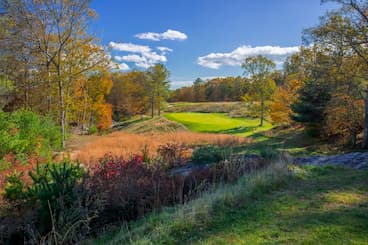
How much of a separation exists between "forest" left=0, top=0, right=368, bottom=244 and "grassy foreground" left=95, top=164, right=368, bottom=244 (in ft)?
0.07

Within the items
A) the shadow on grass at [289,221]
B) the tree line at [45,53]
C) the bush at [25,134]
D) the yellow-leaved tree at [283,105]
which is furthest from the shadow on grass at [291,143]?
the tree line at [45,53]

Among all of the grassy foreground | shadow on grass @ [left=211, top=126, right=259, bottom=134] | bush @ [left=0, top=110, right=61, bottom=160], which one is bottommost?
shadow on grass @ [left=211, top=126, right=259, bottom=134]

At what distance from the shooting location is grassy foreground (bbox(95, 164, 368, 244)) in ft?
9.24

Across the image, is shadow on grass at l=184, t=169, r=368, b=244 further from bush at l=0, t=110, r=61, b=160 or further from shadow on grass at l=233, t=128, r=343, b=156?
shadow on grass at l=233, t=128, r=343, b=156

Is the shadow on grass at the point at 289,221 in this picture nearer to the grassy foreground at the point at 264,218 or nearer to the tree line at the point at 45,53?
the grassy foreground at the point at 264,218

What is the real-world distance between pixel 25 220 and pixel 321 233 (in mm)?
4705

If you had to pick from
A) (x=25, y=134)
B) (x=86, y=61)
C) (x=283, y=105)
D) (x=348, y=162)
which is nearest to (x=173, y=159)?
(x=25, y=134)

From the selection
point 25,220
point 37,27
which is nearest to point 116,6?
point 37,27

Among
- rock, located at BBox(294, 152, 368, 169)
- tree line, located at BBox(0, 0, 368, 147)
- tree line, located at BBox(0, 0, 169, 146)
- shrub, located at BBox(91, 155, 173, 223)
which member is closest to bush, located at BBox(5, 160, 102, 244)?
shrub, located at BBox(91, 155, 173, 223)

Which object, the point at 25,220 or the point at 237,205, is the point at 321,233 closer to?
the point at 237,205

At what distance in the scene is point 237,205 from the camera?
12.6ft

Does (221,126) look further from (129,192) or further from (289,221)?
(289,221)

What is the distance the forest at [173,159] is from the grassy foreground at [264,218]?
0.07 feet

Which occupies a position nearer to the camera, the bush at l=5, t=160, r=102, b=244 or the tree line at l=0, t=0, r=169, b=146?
the bush at l=5, t=160, r=102, b=244
